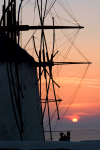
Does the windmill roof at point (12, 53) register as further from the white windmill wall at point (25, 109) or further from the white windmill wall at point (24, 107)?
the white windmill wall at point (25, 109)

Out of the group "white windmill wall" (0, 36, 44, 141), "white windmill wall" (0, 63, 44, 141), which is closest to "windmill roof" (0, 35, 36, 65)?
"white windmill wall" (0, 36, 44, 141)

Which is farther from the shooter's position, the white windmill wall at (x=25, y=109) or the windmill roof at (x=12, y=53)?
the windmill roof at (x=12, y=53)

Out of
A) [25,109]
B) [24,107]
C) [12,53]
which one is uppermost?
[12,53]

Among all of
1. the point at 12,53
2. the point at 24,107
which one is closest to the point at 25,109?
the point at 24,107

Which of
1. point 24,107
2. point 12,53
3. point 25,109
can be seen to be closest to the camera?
point 24,107

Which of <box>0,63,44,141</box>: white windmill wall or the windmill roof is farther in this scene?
the windmill roof

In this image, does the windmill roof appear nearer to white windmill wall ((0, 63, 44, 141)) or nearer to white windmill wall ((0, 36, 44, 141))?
white windmill wall ((0, 36, 44, 141))

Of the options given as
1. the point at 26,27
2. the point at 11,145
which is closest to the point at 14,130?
the point at 26,27

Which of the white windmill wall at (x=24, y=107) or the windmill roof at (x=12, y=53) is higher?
the windmill roof at (x=12, y=53)

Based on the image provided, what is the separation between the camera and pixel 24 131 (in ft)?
79.5

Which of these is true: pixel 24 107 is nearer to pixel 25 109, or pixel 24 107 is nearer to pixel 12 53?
pixel 25 109

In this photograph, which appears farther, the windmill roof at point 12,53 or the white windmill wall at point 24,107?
the windmill roof at point 12,53

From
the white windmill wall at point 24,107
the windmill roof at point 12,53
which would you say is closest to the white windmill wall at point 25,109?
the white windmill wall at point 24,107

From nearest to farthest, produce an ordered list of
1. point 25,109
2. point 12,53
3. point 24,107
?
point 24,107 < point 25,109 < point 12,53
